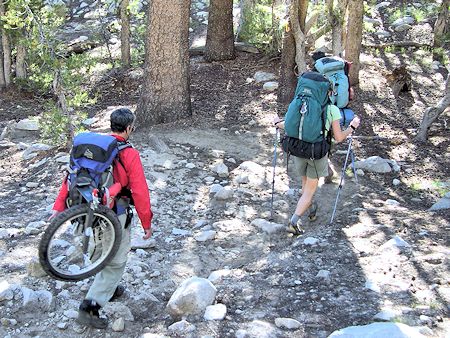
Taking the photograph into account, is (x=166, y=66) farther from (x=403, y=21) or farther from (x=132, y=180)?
(x=403, y=21)

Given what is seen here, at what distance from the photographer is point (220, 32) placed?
1355 centimetres

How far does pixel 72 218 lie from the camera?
405 centimetres

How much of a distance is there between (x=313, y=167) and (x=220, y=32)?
821 cm

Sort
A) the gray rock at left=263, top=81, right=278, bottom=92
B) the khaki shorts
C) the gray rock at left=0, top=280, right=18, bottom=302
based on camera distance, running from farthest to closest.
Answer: the gray rock at left=263, top=81, right=278, bottom=92 → the khaki shorts → the gray rock at left=0, top=280, right=18, bottom=302

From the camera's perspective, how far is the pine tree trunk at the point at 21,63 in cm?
1387

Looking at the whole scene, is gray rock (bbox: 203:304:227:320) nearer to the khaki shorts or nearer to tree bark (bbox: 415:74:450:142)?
the khaki shorts

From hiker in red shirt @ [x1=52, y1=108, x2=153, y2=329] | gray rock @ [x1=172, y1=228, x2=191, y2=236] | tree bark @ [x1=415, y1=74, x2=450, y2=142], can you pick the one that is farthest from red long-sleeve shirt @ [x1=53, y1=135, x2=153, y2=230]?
tree bark @ [x1=415, y1=74, x2=450, y2=142]

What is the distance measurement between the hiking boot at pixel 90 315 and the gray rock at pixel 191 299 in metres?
0.54

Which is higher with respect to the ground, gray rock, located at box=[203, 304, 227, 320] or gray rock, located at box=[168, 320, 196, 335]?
gray rock, located at box=[203, 304, 227, 320]

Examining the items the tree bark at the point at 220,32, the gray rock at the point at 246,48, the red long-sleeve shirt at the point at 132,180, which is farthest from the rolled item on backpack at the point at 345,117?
the gray rock at the point at 246,48

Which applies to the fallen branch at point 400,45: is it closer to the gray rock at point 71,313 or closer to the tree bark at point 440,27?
the tree bark at point 440,27

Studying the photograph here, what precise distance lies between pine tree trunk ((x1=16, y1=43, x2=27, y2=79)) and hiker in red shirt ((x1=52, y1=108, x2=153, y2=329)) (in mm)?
10693

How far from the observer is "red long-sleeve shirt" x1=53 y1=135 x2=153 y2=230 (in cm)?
418

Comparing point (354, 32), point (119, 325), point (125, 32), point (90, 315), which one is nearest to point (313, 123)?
point (119, 325)
